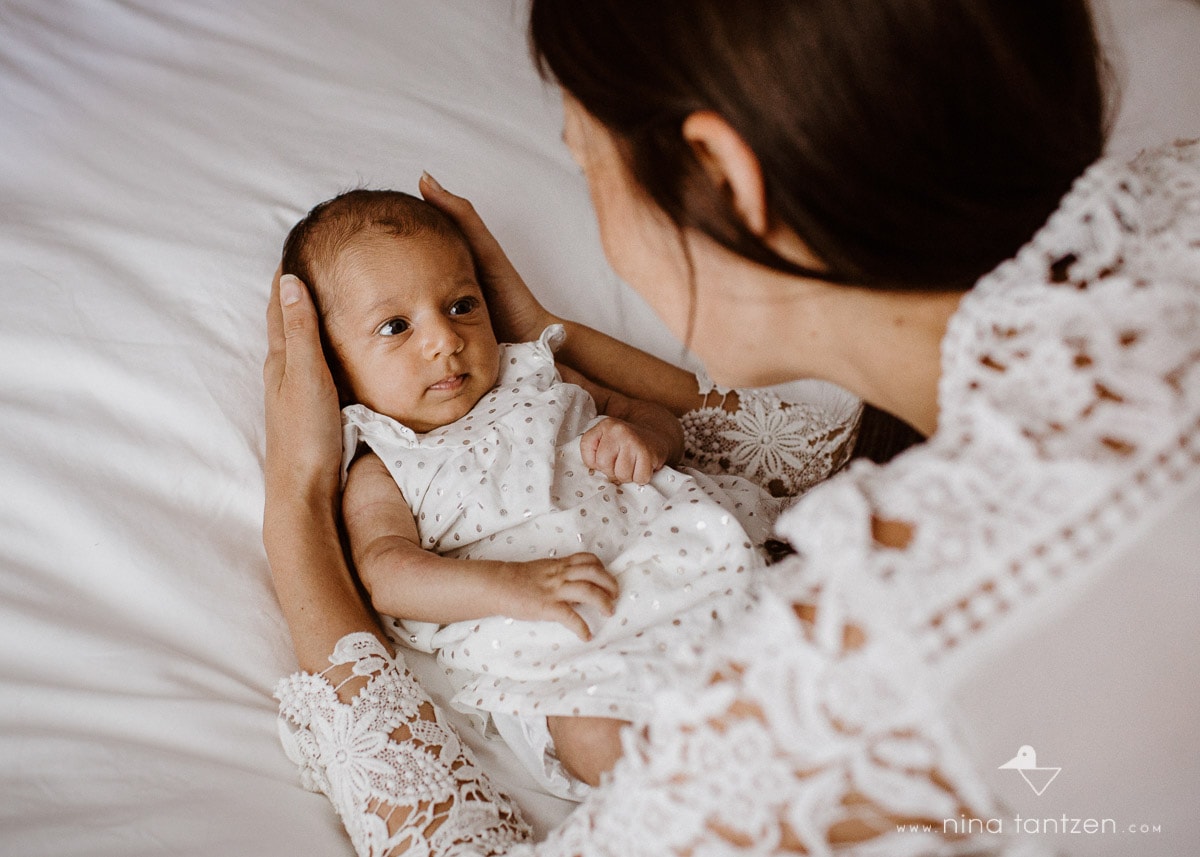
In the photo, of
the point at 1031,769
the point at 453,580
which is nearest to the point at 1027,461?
the point at 1031,769

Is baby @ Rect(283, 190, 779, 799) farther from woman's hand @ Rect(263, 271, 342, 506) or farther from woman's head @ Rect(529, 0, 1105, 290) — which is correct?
woman's head @ Rect(529, 0, 1105, 290)

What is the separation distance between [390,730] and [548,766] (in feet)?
0.63

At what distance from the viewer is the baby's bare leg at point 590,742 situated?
3.11ft

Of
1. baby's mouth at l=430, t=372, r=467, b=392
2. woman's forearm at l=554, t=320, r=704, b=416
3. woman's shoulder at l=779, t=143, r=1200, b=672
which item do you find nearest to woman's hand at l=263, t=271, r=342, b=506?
baby's mouth at l=430, t=372, r=467, b=392

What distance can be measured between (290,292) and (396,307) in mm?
147

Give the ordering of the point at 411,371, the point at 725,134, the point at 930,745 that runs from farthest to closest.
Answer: the point at 411,371 → the point at 725,134 → the point at 930,745

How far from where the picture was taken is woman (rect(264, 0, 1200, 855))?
52 cm

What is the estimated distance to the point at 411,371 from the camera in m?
1.24

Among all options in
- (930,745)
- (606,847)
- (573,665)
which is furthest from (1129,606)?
(573,665)

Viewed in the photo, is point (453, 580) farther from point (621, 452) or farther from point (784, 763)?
point (784, 763)

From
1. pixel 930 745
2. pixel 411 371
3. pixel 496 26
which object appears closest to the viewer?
pixel 930 745

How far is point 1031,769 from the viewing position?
0.55 metres

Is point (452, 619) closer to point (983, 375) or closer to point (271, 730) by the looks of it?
point (271, 730)

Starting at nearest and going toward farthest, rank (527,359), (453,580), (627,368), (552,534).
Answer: (453,580), (552,534), (527,359), (627,368)
